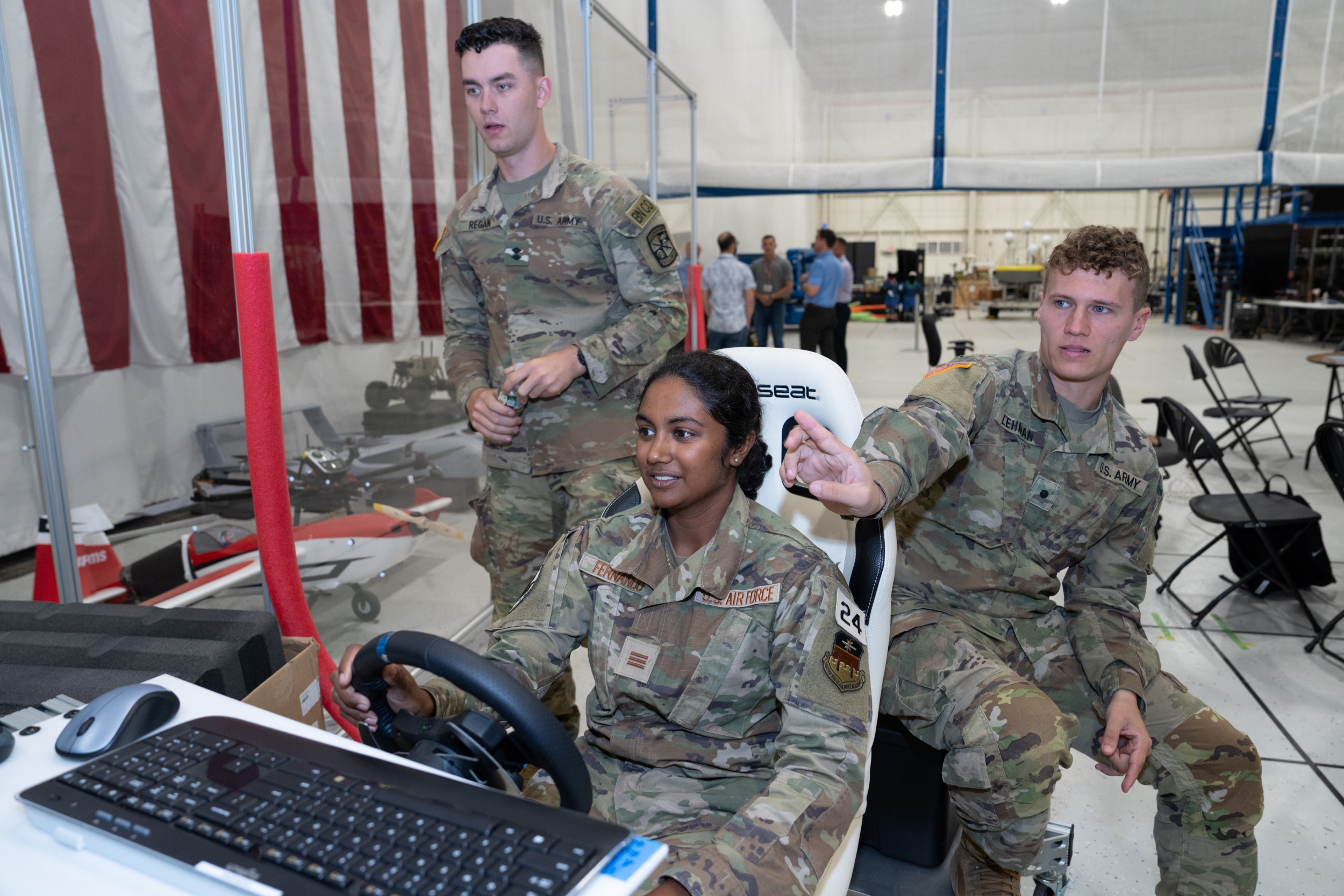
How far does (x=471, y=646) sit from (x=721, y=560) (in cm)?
193

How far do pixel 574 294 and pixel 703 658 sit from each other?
104cm

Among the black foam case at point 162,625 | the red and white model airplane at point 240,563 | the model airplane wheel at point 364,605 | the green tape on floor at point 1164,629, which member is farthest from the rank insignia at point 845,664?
the green tape on floor at point 1164,629

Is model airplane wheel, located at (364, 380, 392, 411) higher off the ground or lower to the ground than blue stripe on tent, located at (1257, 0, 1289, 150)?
lower

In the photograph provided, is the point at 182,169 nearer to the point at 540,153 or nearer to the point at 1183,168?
the point at 540,153

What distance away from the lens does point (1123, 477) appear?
68.3 inches

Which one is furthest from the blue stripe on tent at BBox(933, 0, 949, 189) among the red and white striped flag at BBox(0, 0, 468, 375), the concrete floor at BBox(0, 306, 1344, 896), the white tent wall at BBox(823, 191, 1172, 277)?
the white tent wall at BBox(823, 191, 1172, 277)

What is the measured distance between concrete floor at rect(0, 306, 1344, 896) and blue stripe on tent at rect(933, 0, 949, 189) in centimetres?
443

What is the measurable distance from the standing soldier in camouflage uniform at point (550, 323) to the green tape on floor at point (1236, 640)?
2.41 meters

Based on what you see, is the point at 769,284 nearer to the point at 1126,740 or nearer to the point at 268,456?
the point at 268,456

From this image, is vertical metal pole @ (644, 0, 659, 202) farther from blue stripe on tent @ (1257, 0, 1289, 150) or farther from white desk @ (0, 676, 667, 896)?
blue stripe on tent @ (1257, 0, 1289, 150)

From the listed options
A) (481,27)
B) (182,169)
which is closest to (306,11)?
(182,169)

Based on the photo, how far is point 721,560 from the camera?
51.0 inches

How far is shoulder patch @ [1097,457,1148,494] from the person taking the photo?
1732 millimetres

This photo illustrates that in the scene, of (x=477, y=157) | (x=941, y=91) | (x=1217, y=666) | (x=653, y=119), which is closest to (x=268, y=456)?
(x=477, y=157)
